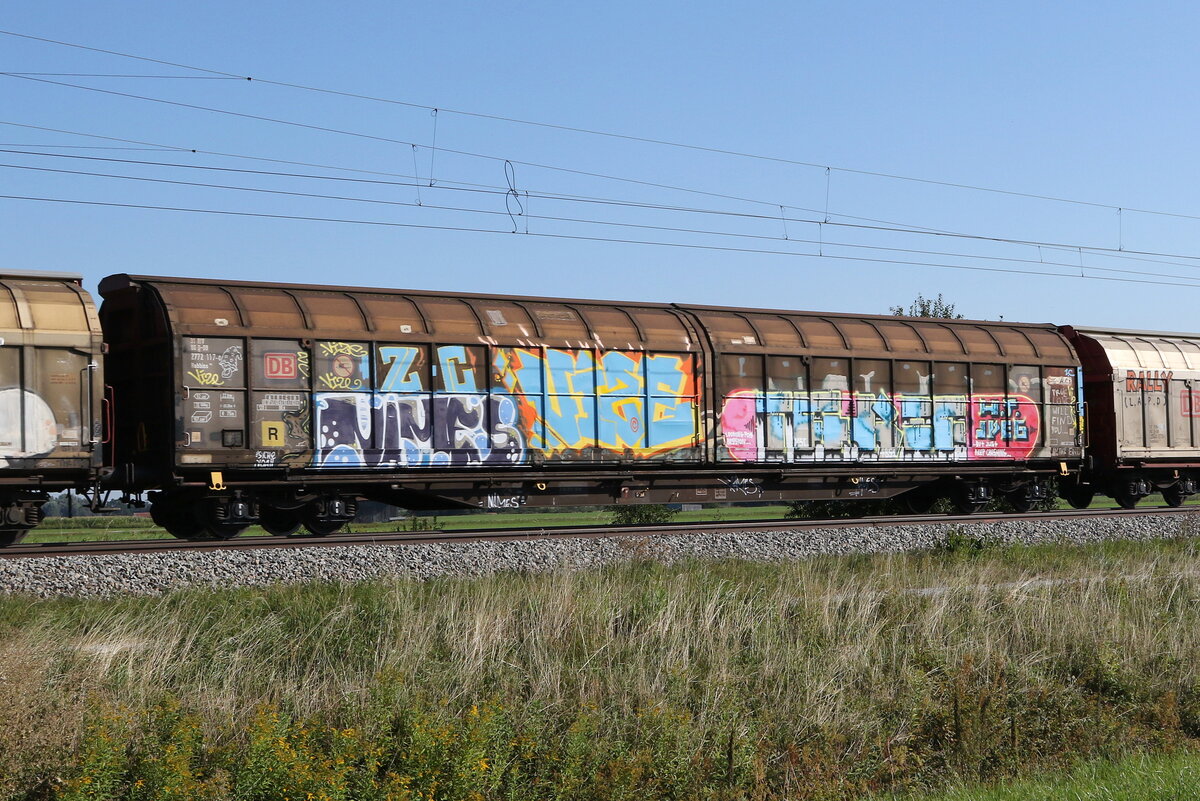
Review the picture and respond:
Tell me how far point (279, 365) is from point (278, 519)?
2394 mm

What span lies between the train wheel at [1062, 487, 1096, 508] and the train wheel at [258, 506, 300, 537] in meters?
16.6

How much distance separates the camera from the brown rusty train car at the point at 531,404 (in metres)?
15.3

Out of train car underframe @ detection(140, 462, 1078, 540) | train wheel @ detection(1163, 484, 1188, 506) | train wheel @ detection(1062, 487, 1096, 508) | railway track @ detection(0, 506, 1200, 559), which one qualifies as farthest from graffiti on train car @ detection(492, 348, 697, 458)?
train wheel @ detection(1163, 484, 1188, 506)

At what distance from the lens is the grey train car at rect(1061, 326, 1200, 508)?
907 inches

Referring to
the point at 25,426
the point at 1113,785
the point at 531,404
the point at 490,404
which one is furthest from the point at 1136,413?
the point at 25,426

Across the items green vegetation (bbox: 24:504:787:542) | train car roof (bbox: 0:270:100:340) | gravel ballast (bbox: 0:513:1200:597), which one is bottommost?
green vegetation (bbox: 24:504:787:542)

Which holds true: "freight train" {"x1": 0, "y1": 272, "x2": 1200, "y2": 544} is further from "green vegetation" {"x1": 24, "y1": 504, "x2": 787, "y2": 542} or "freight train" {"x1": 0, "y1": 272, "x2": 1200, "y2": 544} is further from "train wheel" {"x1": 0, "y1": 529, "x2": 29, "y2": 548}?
"green vegetation" {"x1": 24, "y1": 504, "x2": 787, "y2": 542}

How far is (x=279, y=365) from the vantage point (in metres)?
15.6

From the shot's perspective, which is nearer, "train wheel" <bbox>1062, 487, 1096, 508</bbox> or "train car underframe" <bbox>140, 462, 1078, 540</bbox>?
"train car underframe" <bbox>140, 462, 1078, 540</bbox>

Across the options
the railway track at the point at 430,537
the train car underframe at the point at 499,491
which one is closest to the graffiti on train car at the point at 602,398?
the train car underframe at the point at 499,491

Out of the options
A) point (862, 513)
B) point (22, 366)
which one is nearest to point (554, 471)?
point (22, 366)

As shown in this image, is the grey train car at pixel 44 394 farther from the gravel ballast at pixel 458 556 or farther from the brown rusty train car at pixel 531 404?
the gravel ballast at pixel 458 556

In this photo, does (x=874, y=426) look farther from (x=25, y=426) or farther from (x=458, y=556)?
(x=25, y=426)

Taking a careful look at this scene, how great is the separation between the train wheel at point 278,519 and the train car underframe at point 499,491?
0.6 inches
